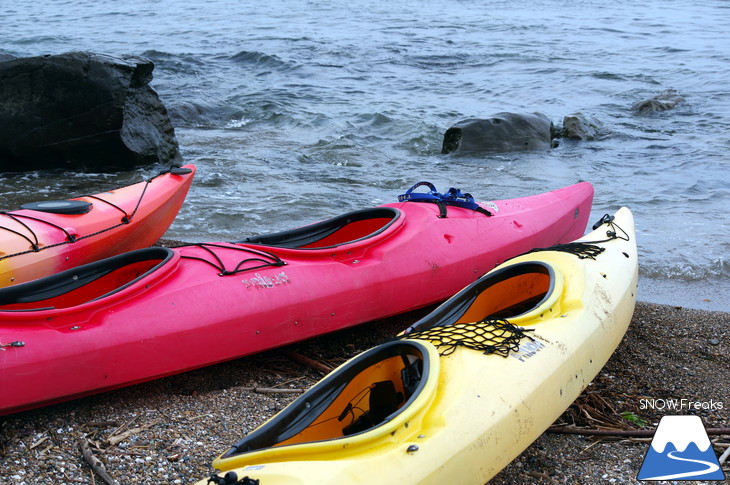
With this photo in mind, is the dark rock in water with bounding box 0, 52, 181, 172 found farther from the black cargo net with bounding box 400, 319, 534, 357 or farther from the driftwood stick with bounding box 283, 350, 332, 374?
the black cargo net with bounding box 400, 319, 534, 357

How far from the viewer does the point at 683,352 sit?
353cm

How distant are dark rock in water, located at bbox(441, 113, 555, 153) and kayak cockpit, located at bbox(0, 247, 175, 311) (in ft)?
17.3

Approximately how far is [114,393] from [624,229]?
292cm

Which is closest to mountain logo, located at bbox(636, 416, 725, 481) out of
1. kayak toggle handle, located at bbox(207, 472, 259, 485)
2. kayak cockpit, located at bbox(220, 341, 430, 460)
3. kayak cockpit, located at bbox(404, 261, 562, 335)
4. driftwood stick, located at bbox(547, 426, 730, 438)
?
driftwood stick, located at bbox(547, 426, 730, 438)

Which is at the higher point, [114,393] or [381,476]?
[381,476]

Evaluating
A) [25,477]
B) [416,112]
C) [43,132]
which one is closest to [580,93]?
[416,112]

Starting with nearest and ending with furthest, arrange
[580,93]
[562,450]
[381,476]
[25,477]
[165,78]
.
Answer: [381,476] < [25,477] < [562,450] < [580,93] < [165,78]

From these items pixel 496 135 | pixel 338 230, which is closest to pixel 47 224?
pixel 338 230

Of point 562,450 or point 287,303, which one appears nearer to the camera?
point 562,450

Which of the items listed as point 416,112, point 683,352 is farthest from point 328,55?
point 683,352

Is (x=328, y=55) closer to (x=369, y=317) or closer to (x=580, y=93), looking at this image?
(x=580, y=93)

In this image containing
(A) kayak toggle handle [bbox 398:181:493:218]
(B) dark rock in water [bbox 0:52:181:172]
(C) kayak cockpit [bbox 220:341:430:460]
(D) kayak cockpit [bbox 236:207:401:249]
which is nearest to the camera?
(C) kayak cockpit [bbox 220:341:430:460]

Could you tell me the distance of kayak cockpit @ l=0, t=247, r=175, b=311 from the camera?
3035 mm

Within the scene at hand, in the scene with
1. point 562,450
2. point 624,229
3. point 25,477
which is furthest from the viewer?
point 624,229
